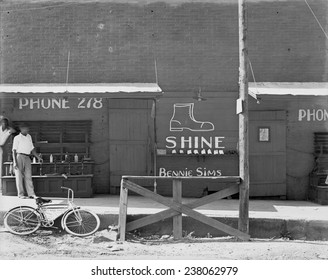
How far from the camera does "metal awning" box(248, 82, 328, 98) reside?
10.5 meters

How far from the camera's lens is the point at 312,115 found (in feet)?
38.8

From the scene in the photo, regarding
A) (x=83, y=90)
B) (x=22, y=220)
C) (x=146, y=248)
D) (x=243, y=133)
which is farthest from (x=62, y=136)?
(x=243, y=133)

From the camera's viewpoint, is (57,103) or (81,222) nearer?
(81,222)

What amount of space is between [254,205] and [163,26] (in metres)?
4.78

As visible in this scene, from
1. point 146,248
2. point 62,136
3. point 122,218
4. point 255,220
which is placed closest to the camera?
point 146,248

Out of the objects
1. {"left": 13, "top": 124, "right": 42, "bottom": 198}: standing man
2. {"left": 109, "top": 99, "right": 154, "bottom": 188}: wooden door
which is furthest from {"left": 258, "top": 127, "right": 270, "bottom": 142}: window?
{"left": 13, "top": 124, "right": 42, "bottom": 198}: standing man

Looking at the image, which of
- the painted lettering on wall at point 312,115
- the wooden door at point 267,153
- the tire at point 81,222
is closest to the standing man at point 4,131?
the tire at point 81,222

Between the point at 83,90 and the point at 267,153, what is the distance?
15.4 feet

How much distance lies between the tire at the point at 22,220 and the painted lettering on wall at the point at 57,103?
11.7ft

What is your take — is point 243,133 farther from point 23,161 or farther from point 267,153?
point 23,161

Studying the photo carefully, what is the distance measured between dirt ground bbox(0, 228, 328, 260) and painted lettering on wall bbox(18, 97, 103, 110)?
12.3 feet

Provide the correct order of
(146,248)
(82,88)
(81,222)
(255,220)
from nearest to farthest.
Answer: (146,248) < (81,222) < (255,220) < (82,88)
